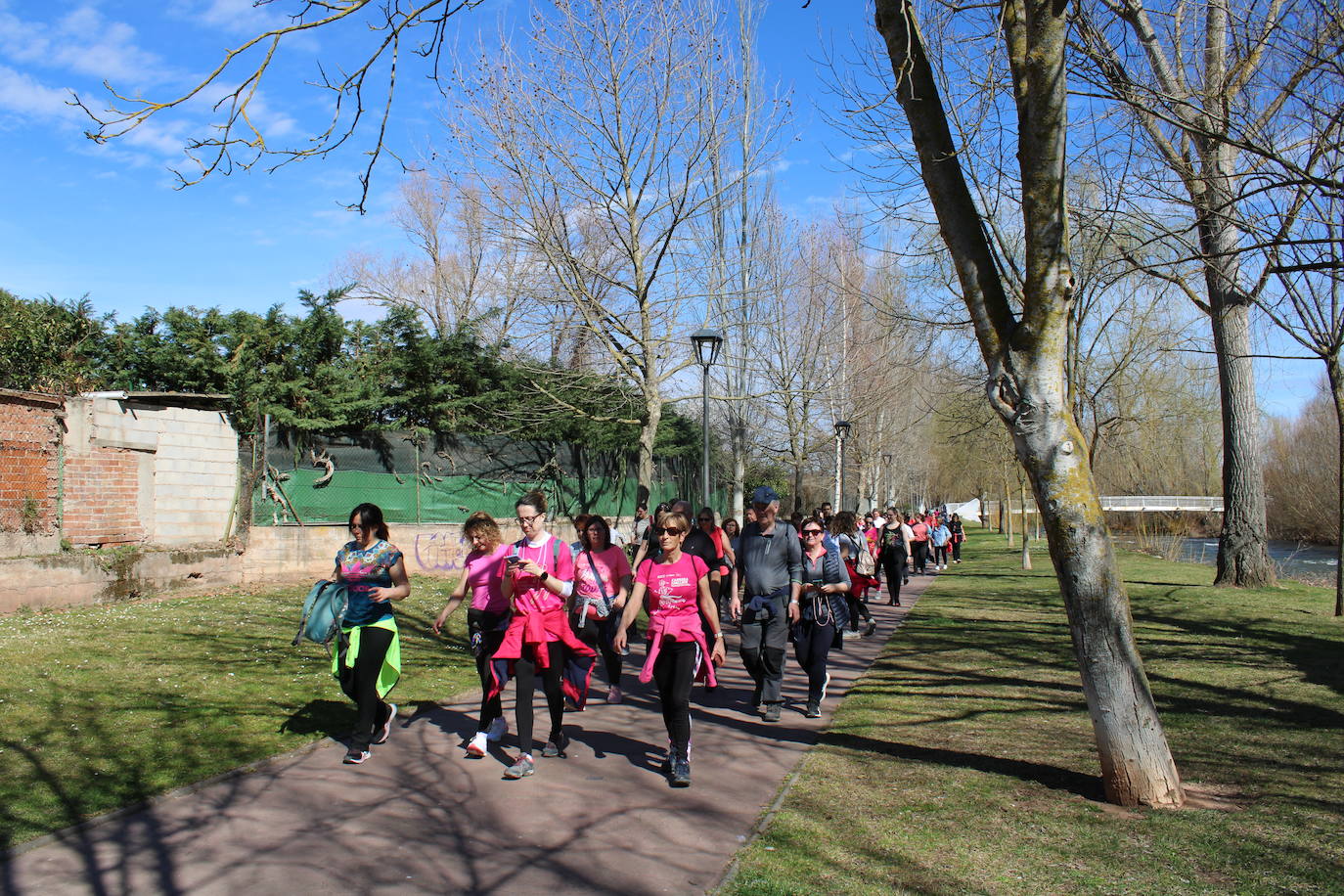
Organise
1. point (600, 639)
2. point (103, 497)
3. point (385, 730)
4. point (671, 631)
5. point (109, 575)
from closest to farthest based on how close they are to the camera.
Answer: point (671, 631)
point (385, 730)
point (600, 639)
point (109, 575)
point (103, 497)

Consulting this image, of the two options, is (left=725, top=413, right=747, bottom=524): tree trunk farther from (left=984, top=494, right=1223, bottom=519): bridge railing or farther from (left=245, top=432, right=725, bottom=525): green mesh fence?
(left=984, top=494, right=1223, bottom=519): bridge railing

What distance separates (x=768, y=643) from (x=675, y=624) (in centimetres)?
172

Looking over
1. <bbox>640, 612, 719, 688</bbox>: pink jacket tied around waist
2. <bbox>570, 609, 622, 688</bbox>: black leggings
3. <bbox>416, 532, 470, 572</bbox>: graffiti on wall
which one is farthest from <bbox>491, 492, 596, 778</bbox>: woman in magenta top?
<bbox>416, 532, 470, 572</bbox>: graffiti on wall

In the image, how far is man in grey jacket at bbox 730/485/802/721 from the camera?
7.54 m

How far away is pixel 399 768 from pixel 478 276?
31.3 metres

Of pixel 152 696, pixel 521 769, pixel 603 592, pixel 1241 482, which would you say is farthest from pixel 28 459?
pixel 1241 482

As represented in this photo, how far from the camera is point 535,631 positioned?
6098 millimetres

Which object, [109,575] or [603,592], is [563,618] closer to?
[603,592]

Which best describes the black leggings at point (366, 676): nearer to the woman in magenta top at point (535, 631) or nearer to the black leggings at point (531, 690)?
the woman in magenta top at point (535, 631)

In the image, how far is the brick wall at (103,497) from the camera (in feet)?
39.1

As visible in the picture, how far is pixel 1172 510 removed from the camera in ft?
119

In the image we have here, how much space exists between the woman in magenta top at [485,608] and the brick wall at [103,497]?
24.8 feet

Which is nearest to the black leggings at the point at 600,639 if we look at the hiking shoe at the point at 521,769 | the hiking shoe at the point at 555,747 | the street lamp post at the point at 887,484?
the hiking shoe at the point at 555,747

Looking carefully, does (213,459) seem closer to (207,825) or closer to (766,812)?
(207,825)
